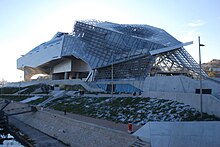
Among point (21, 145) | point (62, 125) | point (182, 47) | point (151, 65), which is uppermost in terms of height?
point (182, 47)

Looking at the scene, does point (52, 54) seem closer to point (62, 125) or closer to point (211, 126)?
point (62, 125)

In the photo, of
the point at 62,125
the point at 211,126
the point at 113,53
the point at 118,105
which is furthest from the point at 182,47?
the point at 211,126

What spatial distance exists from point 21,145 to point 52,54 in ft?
197

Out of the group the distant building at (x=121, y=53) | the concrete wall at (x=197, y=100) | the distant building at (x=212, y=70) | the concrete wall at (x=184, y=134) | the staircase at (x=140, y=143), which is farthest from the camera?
the distant building at (x=212, y=70)

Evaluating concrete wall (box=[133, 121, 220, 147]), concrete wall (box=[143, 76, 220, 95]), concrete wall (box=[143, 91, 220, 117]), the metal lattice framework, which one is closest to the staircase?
concrete wall (box=[133, 121, 220, 147])

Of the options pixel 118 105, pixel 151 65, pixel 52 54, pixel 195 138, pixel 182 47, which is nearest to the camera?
pixel 195 138

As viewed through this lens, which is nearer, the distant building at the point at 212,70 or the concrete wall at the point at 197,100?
the concrete wall at the point at 197,100

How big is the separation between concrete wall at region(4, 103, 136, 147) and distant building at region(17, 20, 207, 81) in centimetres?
1770

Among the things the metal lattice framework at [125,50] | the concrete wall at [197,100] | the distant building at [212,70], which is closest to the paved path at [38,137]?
the concrete wall at [197,100]

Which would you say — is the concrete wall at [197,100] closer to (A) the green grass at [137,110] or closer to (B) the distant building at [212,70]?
(A) the green grass at [137,110]

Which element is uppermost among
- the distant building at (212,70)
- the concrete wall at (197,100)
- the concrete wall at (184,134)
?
the distant building at (212,70)

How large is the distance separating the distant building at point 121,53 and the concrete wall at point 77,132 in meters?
17.7

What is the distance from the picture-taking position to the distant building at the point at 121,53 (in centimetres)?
5353

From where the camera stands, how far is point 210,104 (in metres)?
20.3
